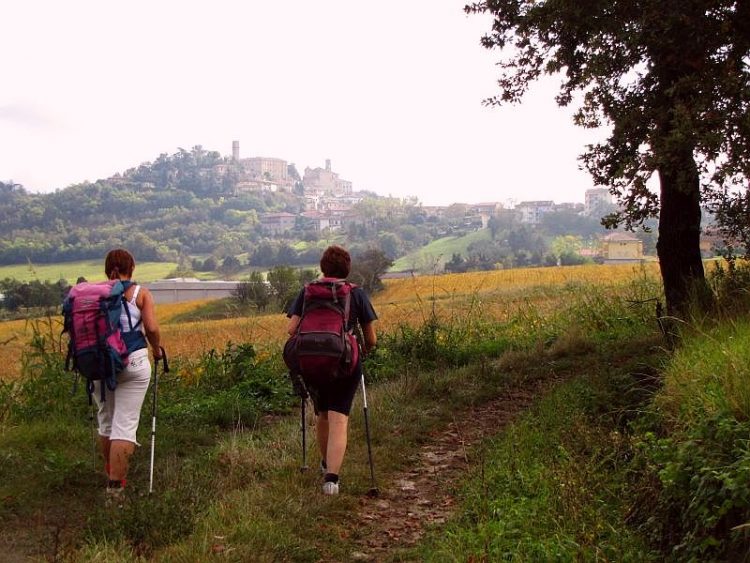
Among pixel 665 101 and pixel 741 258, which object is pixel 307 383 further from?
pixel 741 258

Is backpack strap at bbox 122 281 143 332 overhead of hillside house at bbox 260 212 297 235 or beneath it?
beneath

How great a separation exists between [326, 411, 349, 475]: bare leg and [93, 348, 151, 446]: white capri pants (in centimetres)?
156

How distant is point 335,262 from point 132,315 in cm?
168

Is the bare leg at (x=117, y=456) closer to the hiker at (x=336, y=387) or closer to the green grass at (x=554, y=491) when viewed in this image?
the hiker at (x=336, y=387)

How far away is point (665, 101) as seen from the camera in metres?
9.17

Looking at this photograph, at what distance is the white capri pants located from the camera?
6.02m

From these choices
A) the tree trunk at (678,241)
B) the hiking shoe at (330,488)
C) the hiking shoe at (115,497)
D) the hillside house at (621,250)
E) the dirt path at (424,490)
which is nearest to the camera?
the dirt path at (424,490)

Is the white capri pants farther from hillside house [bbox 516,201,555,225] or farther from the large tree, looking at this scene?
hillside house [bbox 516,201,555,225]

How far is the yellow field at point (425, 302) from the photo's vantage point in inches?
807

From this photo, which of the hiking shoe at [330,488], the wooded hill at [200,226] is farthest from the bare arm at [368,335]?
the wooded hill at [200,226]

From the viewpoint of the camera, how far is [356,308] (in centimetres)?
604

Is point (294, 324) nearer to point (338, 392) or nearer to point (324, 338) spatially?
point (324, 338)

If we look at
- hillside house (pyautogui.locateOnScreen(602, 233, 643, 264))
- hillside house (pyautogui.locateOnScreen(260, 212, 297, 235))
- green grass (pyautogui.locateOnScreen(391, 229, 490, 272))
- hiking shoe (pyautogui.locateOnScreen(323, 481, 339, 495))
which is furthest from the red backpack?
hillside house (pyautogui.locateOnScreen(260, 212, 297, 235))

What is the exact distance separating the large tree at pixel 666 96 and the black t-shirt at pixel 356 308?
13.8ft
